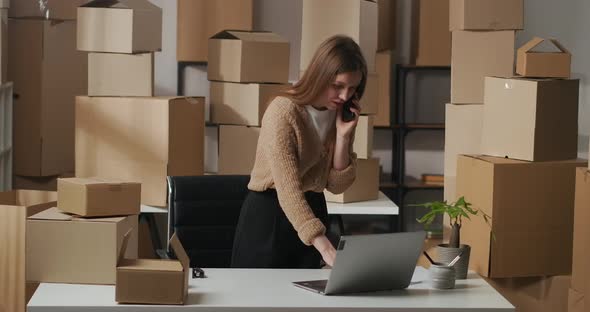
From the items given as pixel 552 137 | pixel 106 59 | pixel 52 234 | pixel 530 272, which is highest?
pixel 106 59

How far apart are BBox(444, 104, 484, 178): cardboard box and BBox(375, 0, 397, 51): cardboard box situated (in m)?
0.94

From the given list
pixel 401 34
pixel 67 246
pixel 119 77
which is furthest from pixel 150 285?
pixel 401 34

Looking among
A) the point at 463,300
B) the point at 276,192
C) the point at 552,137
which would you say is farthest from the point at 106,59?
the point at 463,300

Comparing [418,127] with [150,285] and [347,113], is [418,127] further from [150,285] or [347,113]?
[150,285]

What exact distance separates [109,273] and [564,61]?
186cm

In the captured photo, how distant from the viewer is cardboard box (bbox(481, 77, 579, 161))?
11.5ft

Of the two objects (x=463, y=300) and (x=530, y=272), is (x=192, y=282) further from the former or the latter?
(x=530, y=272)

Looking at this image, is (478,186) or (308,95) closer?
(308,95)

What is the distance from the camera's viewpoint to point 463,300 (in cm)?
256

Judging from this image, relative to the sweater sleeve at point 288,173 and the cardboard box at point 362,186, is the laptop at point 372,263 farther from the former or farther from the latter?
the cardboard box at point 362,186

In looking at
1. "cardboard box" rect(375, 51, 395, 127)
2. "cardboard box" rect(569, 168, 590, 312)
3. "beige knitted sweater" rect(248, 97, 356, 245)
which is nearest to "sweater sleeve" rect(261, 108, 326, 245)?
"beige knitted sweater" rect(248, 97, 356, 245)

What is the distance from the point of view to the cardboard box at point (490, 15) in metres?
4.27

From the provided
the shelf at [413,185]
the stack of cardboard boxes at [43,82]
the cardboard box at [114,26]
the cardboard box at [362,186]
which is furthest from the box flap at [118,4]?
the shelf at [413,185]

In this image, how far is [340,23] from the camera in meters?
4.41
